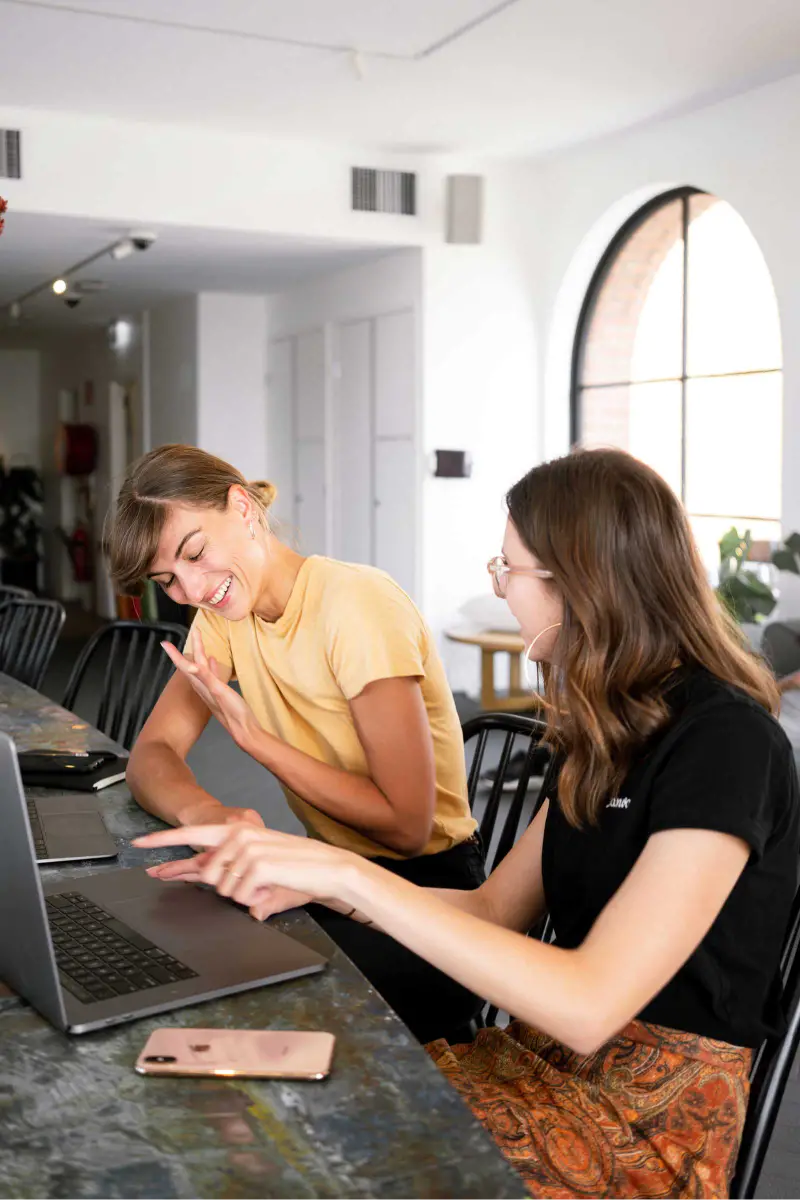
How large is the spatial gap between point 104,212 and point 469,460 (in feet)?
7.63

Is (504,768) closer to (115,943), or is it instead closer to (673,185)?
(115,943)

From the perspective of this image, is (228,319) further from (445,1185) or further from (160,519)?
(445,1185)

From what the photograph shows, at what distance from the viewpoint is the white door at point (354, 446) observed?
7566mm

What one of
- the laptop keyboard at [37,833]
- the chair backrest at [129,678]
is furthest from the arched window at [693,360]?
the laptop keyboard at [37,833]

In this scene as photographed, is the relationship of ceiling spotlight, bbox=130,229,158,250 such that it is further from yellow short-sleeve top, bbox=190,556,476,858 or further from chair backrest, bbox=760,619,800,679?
yellow short-sleeve top, bbox=190,556,476,858

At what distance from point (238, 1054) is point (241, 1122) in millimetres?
112

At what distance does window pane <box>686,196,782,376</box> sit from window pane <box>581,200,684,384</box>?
137mm

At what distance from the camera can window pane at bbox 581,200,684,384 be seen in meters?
6.38

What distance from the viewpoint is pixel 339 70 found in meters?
5.11

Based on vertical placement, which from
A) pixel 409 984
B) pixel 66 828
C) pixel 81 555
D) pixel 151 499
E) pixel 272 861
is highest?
pixel 151 499

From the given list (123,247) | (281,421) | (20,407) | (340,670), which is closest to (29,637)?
(340,670)

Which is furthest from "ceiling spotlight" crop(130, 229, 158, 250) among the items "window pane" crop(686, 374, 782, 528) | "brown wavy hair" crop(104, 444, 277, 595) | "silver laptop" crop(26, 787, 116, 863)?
"silver laptop" crop(26, 787, 116, 863)

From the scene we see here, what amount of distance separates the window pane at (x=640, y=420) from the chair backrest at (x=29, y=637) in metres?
3.40

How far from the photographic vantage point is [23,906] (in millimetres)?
1102
